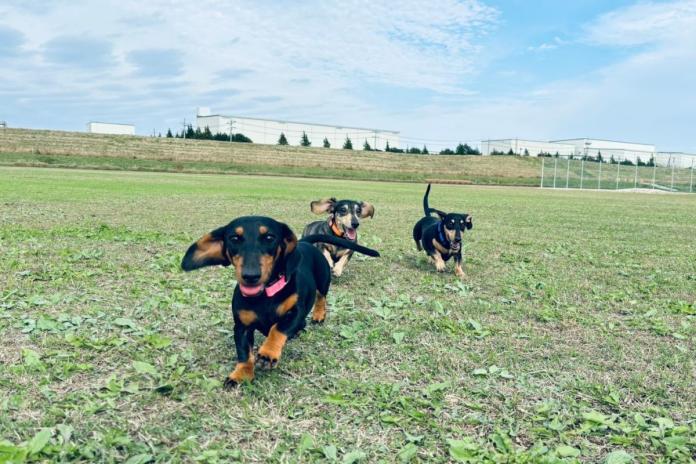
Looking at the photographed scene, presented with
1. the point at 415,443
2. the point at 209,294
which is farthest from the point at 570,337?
the point at 209,294

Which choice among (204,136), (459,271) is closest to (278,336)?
(459,271)

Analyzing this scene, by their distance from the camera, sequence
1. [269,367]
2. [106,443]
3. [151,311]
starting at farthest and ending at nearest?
[151,311]
[269,367]
[106,443]

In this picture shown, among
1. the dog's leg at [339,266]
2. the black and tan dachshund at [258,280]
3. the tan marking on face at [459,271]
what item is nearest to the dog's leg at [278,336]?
the black and tan dachshund at [258,280]

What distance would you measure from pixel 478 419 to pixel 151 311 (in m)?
3.06

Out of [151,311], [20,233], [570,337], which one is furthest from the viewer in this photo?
[20,233]

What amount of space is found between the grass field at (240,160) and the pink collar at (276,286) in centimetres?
4930

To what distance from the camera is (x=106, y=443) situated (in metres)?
2.56

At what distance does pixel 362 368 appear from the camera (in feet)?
12.0

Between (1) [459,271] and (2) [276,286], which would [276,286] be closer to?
(2) [276,286]

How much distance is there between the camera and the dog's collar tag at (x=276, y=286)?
334 centimetres

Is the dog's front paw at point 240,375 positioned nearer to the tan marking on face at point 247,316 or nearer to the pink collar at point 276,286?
the tan marking on face at point 247,316

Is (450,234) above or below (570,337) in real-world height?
above

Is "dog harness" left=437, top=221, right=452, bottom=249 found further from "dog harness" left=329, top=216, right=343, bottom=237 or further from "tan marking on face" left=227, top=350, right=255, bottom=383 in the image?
"tan marking on face" left=227, top=350, right=255, bottom=383

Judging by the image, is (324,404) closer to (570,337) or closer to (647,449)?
(647,449)
